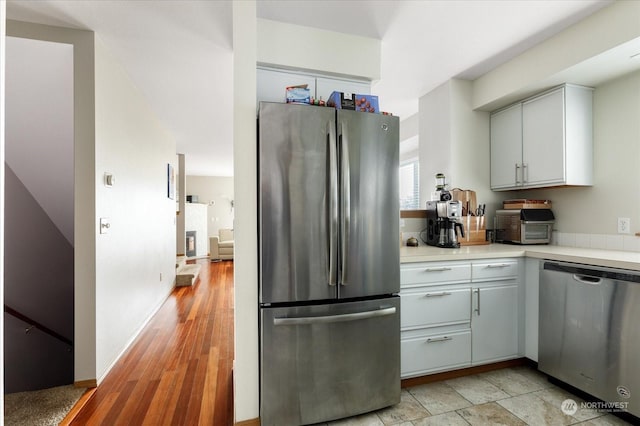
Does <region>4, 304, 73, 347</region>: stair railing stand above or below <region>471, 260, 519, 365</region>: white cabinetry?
below

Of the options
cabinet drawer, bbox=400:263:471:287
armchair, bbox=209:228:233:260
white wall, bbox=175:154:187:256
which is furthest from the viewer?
armchair, bbox=209:228:233:260

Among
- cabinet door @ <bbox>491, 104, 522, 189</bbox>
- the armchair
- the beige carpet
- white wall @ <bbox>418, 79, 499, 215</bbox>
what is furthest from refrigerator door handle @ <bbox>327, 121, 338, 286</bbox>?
the armchair

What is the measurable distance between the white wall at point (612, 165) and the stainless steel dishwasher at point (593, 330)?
0.75 m

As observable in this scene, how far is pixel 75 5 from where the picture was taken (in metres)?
2.00

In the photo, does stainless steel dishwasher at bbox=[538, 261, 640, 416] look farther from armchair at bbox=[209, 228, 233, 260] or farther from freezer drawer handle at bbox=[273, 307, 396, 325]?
armchair at bbox=[209, 228, 233, 260]

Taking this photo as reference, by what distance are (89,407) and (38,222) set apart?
1742 millimetres

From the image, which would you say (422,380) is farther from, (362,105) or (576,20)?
(576,20)

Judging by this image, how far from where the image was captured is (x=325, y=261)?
176cm

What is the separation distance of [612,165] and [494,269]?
1.26 metres

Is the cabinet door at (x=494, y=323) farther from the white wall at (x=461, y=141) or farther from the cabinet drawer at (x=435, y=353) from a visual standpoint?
the white wall at (x=461, y=141)

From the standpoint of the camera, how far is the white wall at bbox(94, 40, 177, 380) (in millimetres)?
2393

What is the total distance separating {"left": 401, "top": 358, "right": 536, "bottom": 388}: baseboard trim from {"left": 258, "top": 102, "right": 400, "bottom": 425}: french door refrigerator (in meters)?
0.35

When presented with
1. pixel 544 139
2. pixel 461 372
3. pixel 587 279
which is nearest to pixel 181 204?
pixel 461 372

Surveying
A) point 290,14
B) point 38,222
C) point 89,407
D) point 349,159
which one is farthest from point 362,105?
point 38,222
